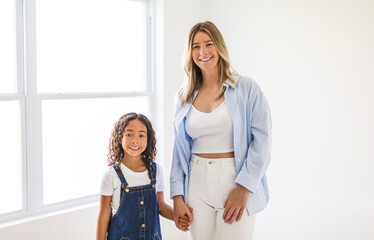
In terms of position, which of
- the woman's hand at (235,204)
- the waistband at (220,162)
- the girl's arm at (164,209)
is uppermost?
the waistband at (220,162)

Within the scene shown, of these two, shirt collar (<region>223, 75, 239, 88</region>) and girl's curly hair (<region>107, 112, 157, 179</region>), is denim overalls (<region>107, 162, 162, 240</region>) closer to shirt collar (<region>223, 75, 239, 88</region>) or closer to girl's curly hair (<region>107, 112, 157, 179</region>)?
girl's curly hair (<region>107, 112, 157, 179</region>)

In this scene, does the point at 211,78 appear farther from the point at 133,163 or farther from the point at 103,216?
the point at 103,216

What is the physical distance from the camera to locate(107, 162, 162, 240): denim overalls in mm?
2082

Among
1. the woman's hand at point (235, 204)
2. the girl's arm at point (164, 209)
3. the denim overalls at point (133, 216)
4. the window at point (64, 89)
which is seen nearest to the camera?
the woman's hand at point (235, 204)

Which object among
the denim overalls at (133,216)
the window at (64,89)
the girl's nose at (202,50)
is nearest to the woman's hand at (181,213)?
the denim overalls at (133,216)

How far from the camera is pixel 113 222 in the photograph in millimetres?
2105

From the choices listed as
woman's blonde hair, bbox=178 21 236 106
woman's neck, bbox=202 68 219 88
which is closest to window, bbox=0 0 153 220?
woman's blonde hair, bbox=178 21 236 106

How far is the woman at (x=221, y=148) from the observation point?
74.9 inches

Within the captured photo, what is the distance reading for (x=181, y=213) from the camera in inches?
78.2

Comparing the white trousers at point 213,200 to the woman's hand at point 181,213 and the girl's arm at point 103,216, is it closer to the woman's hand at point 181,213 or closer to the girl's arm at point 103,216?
the woman's hand at point 181,213

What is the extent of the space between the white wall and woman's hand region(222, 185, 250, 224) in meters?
1.11

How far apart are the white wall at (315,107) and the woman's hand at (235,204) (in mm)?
1106

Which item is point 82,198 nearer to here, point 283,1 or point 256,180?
point 256,180

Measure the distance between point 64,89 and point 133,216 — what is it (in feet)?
3.55
